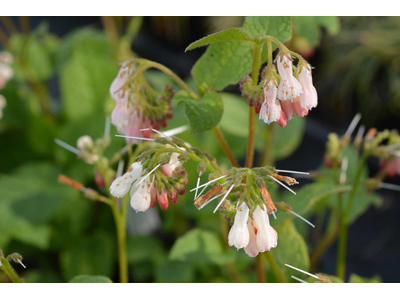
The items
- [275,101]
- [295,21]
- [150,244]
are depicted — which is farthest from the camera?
[150,244]

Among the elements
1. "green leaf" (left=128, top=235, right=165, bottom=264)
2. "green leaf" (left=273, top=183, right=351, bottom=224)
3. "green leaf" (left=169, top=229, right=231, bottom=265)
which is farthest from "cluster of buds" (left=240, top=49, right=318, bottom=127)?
"green leaf" (left=128, top=235, right=165, bottom=264)

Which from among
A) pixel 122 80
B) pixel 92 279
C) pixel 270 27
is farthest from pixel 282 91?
pixel 92 279

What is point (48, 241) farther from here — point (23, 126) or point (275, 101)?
point (275, 101)

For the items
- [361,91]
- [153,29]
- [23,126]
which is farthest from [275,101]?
[153,29]

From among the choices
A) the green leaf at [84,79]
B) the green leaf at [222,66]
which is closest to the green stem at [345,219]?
the green leaf at [222,66]

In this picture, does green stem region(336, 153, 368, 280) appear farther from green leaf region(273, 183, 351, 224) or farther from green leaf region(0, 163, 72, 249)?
green leaf region(0, 163, 72, 249)
